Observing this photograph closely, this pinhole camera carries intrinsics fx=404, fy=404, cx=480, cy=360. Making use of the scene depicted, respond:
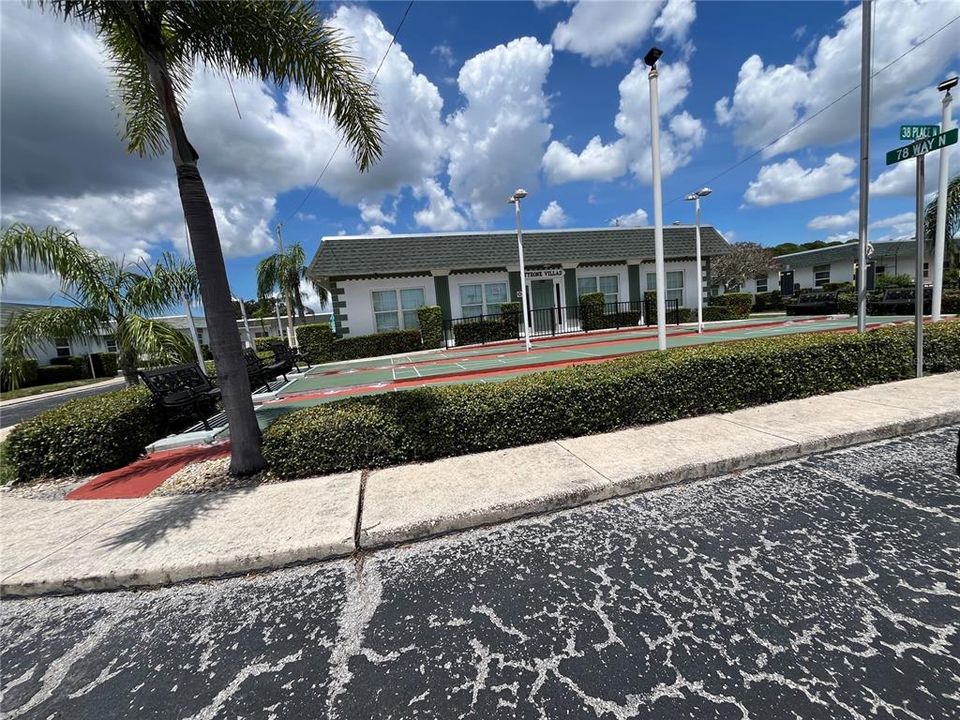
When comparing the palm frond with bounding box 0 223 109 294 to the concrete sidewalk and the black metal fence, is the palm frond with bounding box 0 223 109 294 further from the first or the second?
the black metal fence

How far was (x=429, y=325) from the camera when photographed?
16.4 metres

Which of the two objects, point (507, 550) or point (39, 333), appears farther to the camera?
point (39, 333)

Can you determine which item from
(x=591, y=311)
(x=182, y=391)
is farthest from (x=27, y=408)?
(x=591, y=311)

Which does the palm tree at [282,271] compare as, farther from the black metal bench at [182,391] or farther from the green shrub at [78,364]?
the black metal bench at [182,391]

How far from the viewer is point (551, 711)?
5.44 ft

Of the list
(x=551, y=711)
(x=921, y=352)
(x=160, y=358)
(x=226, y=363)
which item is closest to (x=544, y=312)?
(x=921, y=352)

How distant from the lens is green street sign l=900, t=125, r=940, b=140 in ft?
17.5

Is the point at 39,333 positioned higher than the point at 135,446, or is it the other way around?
the point at 39,333

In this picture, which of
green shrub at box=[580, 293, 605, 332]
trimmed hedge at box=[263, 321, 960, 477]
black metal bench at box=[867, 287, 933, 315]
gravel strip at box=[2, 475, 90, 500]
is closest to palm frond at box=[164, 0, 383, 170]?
trimmed hedge at box=[263, 321, 960, 477]

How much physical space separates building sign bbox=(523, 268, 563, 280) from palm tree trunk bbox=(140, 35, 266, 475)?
12.9m

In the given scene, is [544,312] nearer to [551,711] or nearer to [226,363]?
[226,363]

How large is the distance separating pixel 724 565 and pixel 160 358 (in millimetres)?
8573

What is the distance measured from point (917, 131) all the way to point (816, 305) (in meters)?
16.6

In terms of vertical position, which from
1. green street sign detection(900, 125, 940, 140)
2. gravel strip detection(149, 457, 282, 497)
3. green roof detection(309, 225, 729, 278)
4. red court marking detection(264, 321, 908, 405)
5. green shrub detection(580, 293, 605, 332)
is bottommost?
gravel strip detection(149, 457, 282, 497)
